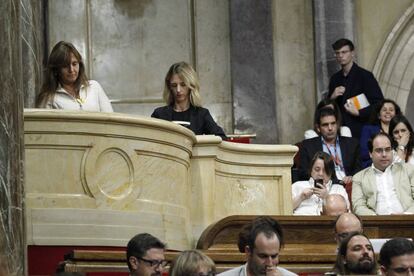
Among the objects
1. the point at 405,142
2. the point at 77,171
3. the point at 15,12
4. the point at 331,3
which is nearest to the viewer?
the point at 15,12

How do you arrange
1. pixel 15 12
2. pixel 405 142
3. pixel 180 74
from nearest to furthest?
pixel 15 12
pixel 180 74
pixel 405 142

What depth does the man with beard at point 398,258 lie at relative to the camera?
11219 millimetres

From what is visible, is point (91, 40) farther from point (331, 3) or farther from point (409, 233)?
point (409, 233)

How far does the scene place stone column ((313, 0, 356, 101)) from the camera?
19.6m

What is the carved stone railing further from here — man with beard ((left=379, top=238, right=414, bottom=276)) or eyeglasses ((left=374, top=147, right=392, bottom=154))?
man with beard ((left=379, top=238, right=414, bottom=276))

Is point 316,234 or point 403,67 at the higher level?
point 403,67

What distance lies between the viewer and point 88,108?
47.5 feet

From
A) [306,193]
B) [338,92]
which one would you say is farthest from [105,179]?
[338,92]

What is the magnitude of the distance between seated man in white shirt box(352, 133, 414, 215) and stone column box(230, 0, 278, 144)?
4323 mm

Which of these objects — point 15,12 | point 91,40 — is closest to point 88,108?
point 15,12

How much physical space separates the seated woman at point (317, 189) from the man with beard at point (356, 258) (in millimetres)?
3095

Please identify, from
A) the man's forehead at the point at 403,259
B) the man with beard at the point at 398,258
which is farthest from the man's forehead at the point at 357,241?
the man's forehead at the point at 403,259

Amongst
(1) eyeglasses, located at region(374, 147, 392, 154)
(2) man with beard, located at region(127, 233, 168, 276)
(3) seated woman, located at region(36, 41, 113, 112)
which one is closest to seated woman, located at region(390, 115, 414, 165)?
(1) eyeglasses, located at region(374, 147, 392, 154)

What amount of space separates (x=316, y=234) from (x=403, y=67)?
573cm
